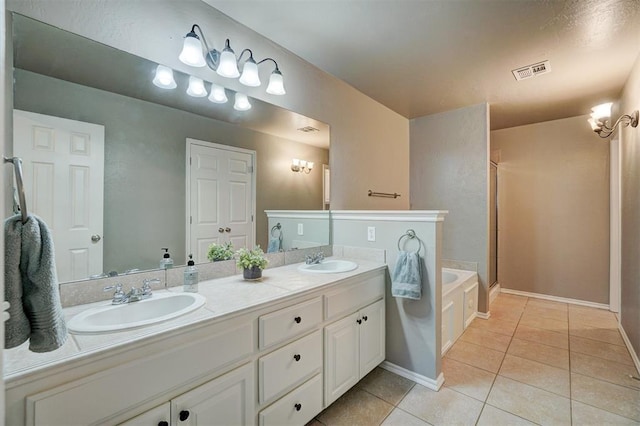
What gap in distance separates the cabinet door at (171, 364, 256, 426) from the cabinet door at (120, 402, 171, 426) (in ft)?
0.07

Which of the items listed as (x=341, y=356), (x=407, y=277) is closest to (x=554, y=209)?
(x=407, y=277)

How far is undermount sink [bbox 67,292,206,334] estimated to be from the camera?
1043mm

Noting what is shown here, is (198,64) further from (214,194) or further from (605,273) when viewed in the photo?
(605,273)

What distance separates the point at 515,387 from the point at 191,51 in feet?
9.65

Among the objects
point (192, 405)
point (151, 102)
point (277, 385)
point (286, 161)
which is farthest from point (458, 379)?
point (151, 102)

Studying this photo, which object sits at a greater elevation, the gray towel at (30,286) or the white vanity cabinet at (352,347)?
the gray towel at (30,286)

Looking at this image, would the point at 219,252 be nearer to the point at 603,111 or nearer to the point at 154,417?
the point at 154,417

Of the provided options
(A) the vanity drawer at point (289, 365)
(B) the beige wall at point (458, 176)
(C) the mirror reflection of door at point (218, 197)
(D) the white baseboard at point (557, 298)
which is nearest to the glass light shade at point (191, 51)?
(C) the mirror reflection of door at point (218, 197)

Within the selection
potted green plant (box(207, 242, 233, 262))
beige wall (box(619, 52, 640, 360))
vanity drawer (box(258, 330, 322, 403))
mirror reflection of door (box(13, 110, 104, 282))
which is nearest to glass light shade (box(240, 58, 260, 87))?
mirror reflection of door (box(13, 110, 104, 282))

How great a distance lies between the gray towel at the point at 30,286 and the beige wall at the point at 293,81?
3.50 feet

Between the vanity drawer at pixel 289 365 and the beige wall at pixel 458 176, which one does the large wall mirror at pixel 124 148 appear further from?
the beige wall at pixel 458 176

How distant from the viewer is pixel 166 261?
1.61 m

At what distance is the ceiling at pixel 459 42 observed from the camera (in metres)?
1.83

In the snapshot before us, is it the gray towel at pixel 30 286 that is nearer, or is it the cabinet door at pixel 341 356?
the gray towel at pixel 30 286
